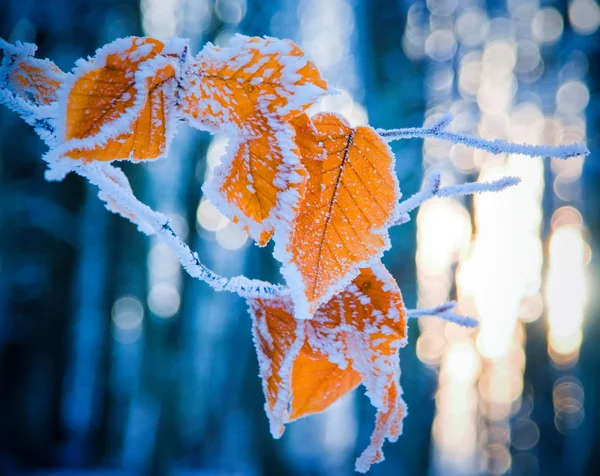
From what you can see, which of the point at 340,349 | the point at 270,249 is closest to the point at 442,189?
the point at 340,349

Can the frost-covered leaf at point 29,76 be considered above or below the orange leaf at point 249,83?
above

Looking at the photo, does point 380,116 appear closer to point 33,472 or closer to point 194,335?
point 194,335

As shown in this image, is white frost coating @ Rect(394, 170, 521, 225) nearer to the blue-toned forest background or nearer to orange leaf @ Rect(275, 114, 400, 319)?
orange leaf @ Rect(275, 114, 400, 319)

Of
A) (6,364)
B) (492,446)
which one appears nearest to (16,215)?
(6,364)

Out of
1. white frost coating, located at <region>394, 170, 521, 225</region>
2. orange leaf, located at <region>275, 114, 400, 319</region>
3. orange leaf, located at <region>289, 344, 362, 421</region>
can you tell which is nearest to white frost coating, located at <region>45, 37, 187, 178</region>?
orange leaf, located at <region>275, 114, 400, 319</region>

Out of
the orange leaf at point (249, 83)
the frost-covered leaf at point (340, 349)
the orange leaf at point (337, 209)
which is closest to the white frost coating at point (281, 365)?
the frost-covered leaf at point (340, 349)

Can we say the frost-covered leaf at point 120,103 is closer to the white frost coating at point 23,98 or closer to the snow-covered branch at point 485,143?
the white frost coating at point 23,98

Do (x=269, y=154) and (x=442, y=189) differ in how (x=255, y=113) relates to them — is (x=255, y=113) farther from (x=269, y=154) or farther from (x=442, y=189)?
(x=442, y=189)
